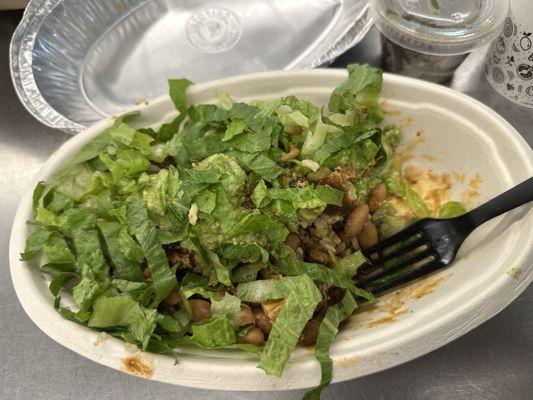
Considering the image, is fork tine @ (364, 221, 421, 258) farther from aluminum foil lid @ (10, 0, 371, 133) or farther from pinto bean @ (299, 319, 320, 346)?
aluminum foil lid @ (10, 0, 371, 133)

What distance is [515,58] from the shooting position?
142 centimetres

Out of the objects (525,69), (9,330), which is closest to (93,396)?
(9,330)

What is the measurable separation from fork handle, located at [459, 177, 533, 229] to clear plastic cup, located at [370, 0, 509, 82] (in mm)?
556

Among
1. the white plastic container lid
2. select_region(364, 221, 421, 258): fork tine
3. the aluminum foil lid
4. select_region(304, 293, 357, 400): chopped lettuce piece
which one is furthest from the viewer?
the aluminum foil lid

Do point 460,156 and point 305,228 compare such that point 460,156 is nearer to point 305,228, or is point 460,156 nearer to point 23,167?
point 305,228

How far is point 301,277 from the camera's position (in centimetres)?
98

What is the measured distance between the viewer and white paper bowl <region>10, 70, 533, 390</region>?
0.91 meters

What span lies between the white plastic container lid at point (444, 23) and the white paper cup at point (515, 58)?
0.05m

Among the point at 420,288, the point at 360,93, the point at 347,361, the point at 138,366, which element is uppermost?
the point at 360,93

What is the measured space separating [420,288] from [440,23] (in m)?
A: 0.76

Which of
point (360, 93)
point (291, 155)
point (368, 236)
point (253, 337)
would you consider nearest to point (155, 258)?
point (253, 337)

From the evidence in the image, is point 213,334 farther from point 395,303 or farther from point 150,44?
point 150,44

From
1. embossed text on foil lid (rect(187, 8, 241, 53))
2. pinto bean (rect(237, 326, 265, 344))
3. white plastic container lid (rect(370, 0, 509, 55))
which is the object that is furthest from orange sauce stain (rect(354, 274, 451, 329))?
embossed text on foil lid (rect(187, 8, 241, 53))

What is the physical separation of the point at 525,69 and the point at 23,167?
65.2 inches
